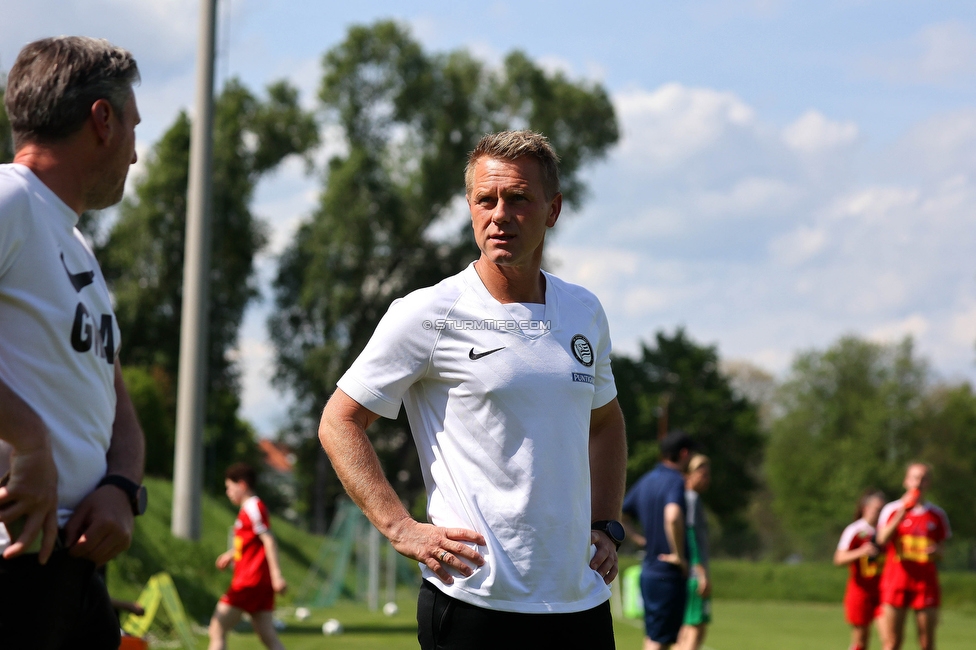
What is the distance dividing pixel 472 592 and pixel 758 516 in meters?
84.9

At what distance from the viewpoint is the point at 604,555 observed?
3322 millimetres

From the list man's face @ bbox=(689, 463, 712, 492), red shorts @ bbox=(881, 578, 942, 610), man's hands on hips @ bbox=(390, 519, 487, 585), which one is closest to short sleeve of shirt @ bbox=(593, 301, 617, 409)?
man's hands on hips @ bbox=(390, 519, 487, 585)

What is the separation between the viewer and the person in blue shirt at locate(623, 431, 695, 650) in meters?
9.34

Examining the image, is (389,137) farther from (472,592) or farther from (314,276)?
(472,592)

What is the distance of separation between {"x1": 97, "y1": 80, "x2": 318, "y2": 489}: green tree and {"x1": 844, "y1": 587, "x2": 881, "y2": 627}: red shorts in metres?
25.8

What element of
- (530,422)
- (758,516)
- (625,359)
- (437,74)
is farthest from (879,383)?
(530,422)

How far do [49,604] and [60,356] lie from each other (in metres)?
0.53

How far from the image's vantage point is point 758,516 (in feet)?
277

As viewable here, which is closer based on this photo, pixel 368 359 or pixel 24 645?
pixel 24 645

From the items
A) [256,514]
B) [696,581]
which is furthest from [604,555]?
[256,514]

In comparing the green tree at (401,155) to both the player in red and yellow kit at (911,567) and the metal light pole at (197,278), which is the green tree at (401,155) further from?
the player in red and yellow kit at (911,567)

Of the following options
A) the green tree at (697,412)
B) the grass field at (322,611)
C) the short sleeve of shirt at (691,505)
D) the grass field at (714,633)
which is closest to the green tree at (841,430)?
the green tree at (697,412)

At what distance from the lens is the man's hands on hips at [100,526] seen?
2410 mm

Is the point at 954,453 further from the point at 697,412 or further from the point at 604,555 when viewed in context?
the point at 604,555
